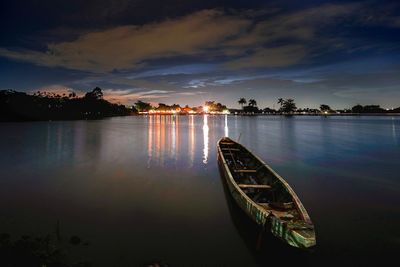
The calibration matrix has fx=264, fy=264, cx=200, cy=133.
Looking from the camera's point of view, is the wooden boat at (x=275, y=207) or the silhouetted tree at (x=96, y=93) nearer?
the wooden boat at (x=275, y=207)

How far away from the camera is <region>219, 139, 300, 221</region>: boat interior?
9.65m

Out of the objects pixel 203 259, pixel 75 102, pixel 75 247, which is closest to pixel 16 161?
pixel 75 247

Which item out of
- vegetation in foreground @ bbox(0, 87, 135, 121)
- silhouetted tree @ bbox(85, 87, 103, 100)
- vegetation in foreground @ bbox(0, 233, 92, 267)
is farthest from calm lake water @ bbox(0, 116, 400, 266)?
silhouetted tree @ bbox(85, 87, 103, 100)

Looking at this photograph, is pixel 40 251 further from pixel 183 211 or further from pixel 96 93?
pixel 96 93

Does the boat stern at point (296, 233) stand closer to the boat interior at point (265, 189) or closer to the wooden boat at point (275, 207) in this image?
the wooden boat at point (275, 207)

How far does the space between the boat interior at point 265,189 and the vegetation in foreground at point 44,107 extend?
101 meters

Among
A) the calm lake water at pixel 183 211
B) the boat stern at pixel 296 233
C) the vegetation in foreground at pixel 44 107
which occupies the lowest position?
the calm lake water at pixel 183 211

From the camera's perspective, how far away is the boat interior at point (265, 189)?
9.65 m

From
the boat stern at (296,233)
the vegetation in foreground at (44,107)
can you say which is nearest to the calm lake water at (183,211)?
the boat stern at (296,233)

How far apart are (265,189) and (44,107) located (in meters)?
128

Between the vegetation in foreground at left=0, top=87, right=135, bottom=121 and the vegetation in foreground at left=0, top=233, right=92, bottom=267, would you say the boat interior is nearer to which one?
the vegetation in foreground at left=0, top=233, right=92, bottom=267

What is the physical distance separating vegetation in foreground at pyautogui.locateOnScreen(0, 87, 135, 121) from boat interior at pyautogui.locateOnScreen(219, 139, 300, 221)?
101 metres

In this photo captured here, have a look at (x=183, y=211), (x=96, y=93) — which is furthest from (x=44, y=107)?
(x=183, y=211)

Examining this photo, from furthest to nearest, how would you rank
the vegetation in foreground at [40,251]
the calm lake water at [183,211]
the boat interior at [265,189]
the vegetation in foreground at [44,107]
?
1. the vegetation in foreground at [44,107]
2. the boat interior at [265,189]
3. the calm lake water at [183,211]
4. the vegetation in foreground at [40,251]
